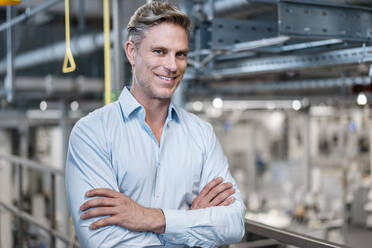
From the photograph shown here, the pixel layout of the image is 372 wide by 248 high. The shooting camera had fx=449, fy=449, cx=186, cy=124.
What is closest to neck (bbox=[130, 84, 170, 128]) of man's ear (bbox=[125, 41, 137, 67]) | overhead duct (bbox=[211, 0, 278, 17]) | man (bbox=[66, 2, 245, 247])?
man (bbox=[66, 2, 245, 247])

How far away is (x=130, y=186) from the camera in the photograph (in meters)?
1.53

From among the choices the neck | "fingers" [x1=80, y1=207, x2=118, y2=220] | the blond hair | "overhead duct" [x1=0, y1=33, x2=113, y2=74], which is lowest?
"fingers" [x1=80, y1=207, x2=118, y2=220]

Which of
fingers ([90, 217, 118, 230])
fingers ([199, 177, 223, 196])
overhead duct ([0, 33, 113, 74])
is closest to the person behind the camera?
fingers ([90, 217, 118, 230])

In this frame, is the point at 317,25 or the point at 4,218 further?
the point at 4,218

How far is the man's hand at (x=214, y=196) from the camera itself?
5.21 feet

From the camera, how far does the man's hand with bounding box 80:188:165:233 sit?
141 cm

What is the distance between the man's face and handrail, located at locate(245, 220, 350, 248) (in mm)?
697

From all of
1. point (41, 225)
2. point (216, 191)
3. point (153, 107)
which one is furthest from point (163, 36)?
point (41, 225)

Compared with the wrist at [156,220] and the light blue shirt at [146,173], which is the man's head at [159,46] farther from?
the wrist at [156,220]

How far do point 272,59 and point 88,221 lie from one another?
9.17ft

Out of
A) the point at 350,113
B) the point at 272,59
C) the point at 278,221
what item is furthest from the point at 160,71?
the point at 350,113

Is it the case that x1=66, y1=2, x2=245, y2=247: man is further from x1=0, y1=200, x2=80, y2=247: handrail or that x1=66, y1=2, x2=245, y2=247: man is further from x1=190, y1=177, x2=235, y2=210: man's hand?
x1=0, y1=200, x2=80, y2=247: handrail

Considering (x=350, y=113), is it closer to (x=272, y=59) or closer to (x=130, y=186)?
(x=272, y=59)

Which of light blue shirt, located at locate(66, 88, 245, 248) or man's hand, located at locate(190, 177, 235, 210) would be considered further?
man's hand, located at locate(190, 177, 235, 210)
